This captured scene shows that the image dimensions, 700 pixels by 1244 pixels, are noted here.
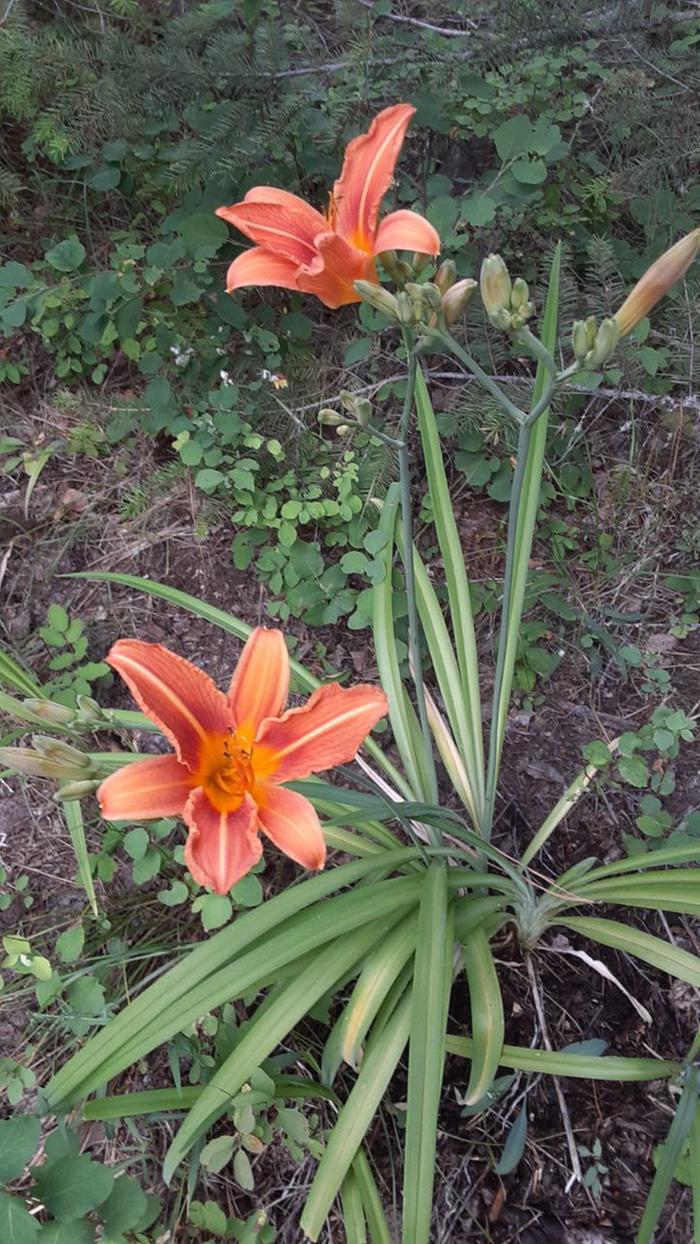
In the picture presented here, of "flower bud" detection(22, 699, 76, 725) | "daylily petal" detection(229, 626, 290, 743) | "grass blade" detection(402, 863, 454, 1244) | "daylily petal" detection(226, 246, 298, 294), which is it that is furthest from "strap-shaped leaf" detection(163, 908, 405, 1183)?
"daylily petal" detection(226, 246, 298, 294)

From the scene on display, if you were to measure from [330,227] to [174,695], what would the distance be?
0.85 metres

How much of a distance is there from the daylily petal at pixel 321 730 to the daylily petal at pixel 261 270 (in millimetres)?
699

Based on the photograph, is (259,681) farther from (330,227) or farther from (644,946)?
(644,946)

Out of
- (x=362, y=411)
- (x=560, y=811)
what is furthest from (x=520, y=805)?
(x=362, y=411)

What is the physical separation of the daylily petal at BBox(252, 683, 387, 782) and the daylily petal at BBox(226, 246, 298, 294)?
0.70m

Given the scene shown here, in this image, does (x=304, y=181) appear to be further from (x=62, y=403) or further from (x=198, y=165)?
(x=62, y=403)

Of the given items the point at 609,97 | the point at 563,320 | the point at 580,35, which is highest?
the point at 580,35

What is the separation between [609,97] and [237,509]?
5.02 feet

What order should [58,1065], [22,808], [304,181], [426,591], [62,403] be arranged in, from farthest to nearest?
[62,403], [304,181], [22,808], [426,591], [58,1065]

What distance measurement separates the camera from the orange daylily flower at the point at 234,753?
42.5 inches

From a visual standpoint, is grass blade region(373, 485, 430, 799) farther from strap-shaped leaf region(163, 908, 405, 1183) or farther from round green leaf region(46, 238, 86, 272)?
round green leaf region(46, 238, 86, 272)

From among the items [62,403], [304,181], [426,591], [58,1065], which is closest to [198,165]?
[304,181]

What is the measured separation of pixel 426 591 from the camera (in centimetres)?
198

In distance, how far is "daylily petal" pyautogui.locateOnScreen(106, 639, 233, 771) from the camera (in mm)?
1092
